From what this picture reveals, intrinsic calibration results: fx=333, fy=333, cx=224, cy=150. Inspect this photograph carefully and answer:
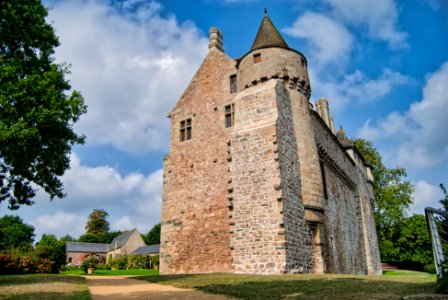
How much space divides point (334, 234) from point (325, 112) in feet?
44.4

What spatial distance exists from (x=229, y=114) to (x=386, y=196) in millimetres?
25653

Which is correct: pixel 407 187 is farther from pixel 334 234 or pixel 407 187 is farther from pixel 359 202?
pixel 334 234

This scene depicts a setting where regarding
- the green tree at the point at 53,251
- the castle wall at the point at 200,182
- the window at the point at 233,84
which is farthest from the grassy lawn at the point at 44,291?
the green tree at the point at 53,251

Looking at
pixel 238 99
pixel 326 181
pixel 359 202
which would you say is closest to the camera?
pixel 238 99

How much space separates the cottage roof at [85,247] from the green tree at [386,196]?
50.4 m

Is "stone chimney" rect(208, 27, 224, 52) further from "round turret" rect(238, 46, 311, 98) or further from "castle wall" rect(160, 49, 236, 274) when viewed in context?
"round turret" rect(238, 46, 311, 98)

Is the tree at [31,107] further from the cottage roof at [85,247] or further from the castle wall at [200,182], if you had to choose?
the cottage roof at [85,247]

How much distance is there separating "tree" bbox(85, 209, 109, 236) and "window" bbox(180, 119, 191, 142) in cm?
6625

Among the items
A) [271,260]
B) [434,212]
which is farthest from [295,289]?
[271,260]

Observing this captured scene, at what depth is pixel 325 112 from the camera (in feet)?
96.4

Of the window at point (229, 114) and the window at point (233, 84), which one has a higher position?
the window at point (233, 84)

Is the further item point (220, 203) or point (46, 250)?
point (46, 250)

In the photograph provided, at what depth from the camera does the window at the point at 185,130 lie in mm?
19562

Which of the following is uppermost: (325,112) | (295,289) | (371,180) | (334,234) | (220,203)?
(325,112)
